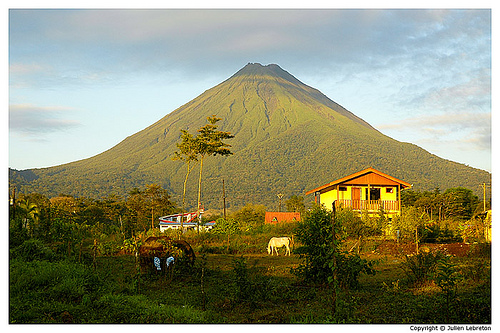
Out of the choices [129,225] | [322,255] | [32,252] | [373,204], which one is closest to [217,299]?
[322,255]

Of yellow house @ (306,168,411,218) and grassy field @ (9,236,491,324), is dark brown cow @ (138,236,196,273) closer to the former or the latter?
grassy field @ (9,236,491,324)

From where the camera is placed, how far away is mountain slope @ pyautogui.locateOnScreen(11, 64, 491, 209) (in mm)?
102000

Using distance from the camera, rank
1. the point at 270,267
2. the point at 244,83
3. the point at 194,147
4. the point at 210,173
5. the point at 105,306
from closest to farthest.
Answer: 1. the point at 105,306
2. the point at 270,267
3. the point at 194,147
4. the point at 210,173
5. the point at 244,83

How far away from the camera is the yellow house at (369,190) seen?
27.0 metres

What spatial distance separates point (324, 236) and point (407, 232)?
10502 mm

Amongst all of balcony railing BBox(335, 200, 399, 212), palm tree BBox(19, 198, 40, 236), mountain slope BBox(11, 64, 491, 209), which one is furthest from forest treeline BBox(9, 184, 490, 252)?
mountain slope BBox(11, 64, 491, 209)

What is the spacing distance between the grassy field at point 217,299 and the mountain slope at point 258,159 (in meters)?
76.0

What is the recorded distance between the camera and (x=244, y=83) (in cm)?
18738

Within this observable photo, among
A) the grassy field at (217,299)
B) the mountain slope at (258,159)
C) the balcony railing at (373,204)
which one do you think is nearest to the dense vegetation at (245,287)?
the grassy field at (217,299)

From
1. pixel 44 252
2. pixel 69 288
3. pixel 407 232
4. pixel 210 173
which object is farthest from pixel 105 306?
pixel 210 173

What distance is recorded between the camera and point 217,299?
6.60 m

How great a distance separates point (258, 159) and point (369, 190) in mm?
99860

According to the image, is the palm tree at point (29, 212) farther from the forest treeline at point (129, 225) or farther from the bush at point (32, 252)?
the bush at point (32, 252)
